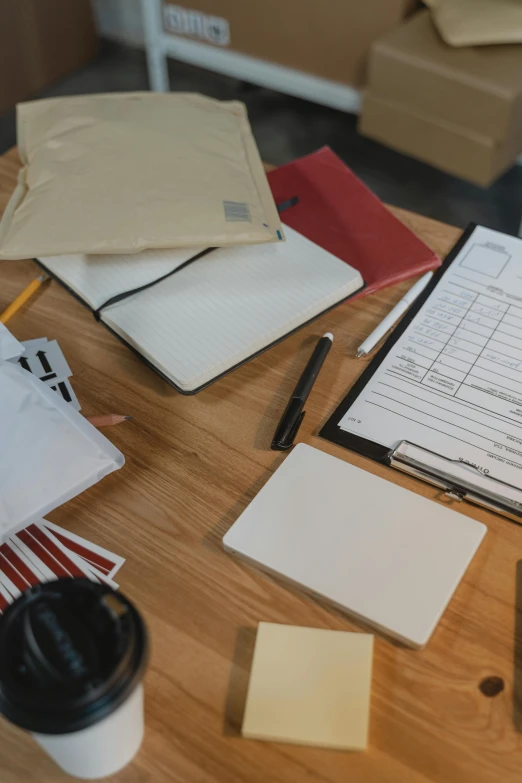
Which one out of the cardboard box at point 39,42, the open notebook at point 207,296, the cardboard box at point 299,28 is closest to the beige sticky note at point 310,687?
the open notebook at point 207,296

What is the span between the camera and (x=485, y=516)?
2.11 ft

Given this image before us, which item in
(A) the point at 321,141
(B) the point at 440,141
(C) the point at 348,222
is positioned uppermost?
(C) the point at 348,222

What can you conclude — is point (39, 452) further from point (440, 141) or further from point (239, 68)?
point (239, 68)

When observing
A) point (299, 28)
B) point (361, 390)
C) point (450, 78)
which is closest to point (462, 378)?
point (361, 390)

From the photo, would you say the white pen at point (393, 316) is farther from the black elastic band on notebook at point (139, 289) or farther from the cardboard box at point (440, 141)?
the cardboard box at point (440, 141)

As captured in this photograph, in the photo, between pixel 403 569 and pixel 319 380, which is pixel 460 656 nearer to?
pixel 403 569

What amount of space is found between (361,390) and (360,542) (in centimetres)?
18

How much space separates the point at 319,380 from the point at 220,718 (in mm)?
348

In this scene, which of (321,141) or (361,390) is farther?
(321,141)

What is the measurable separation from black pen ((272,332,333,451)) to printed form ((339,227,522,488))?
0.05m

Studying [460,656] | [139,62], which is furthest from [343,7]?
[460,656]

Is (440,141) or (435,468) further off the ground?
(435,468)

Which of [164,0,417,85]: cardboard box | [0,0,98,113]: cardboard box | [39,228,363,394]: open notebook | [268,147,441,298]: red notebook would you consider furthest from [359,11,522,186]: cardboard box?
[0,0,98,113]: cardboard box

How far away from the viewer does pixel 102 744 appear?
0.46 metres
